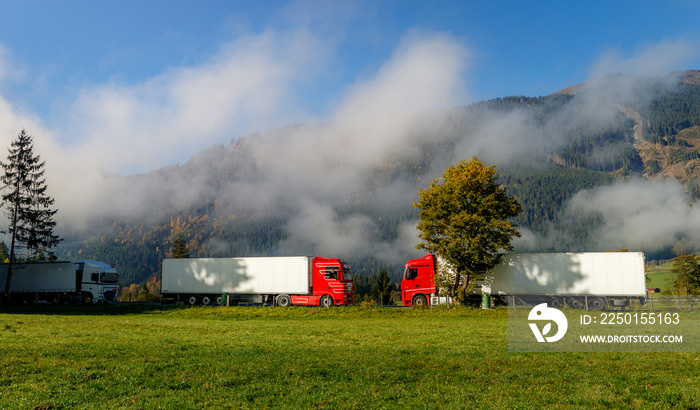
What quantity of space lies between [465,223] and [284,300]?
19149 millimetres

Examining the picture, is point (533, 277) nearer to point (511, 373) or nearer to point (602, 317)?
point (602, 317)

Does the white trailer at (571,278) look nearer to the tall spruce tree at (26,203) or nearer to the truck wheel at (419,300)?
the truck wheel at (419,300)

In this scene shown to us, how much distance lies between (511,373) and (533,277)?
2818cm

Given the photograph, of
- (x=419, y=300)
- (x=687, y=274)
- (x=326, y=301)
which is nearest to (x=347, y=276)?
(x=326, y=301)

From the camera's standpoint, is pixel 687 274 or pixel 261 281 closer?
pixel 261 281

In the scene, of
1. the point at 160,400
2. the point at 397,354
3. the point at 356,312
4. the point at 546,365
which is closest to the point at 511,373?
the point at 546,365

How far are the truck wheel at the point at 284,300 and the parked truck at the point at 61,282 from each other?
2257 centimetres

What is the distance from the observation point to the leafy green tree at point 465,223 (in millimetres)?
33188

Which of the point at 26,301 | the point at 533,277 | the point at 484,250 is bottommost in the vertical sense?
the point at 26,301

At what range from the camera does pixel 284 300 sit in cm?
4144

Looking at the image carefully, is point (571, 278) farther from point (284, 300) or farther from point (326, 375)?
point (326, 375)

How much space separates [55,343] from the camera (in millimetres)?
14648

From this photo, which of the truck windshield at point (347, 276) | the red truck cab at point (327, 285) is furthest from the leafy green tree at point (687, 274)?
the red truck cab at point (327, 285)

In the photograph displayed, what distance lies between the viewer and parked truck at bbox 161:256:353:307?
40750mm
